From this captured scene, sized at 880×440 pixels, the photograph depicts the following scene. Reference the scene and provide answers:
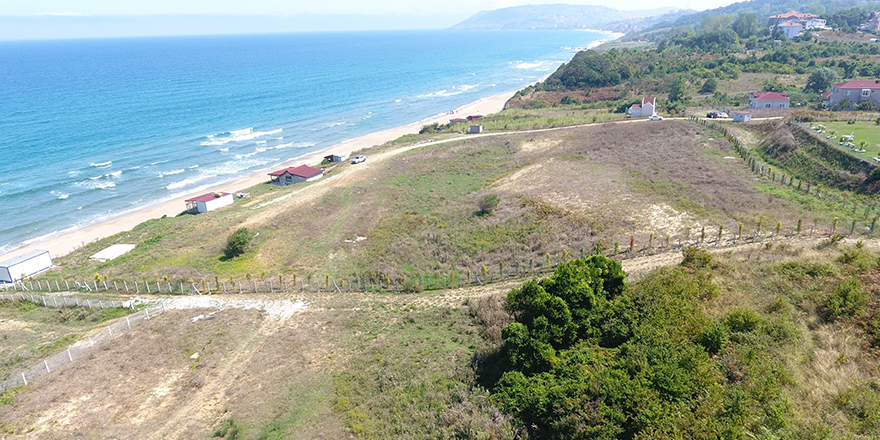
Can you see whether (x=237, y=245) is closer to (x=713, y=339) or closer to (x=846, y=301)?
(x=713, y=339)

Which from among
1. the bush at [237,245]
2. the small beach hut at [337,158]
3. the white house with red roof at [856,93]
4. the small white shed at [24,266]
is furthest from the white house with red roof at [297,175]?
the white house with red roof at [856,93]

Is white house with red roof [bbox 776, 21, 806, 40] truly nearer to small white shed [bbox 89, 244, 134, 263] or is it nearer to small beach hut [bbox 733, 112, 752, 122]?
small beach hut [bbox 733, 112, 752, 122]

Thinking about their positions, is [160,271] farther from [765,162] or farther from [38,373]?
[765,162]

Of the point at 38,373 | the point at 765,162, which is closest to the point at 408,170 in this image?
the point at 765,162

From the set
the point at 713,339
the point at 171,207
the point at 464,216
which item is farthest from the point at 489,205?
the point at 171,207

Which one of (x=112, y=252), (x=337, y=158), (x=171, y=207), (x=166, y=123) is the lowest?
(x=171, y=207)

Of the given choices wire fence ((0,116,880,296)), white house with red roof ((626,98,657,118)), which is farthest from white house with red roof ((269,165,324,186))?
white house with red roof ((626,98,657,118))

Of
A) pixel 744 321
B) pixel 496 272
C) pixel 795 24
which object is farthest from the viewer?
pixel 795 24
